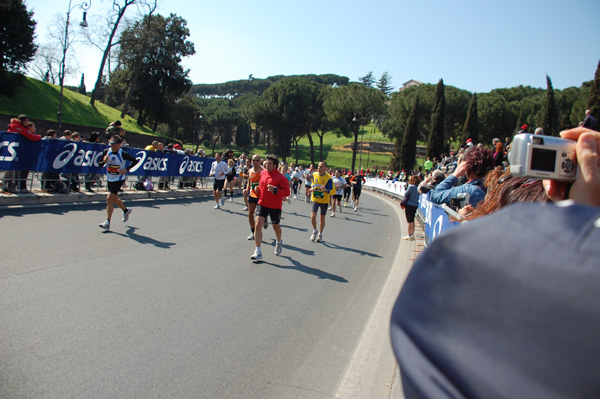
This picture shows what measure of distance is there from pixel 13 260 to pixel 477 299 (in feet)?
23.3

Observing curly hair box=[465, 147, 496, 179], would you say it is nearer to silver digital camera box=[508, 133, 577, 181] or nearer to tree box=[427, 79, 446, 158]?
silver digital camera box=[508, 133, 577, 181]

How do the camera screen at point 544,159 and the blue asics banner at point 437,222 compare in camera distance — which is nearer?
the camera screen at point 544,159

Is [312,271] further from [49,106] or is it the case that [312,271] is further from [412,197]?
[49,106]

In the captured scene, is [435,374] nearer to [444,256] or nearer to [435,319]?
[435,319]

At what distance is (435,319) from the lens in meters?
0.92

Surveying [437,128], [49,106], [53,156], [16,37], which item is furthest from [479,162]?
[437,128]

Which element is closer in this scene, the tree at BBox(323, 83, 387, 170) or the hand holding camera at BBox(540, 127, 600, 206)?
the hand holding camera at BBox(540, 127, 600, 206)

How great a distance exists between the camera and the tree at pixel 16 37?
32250mm

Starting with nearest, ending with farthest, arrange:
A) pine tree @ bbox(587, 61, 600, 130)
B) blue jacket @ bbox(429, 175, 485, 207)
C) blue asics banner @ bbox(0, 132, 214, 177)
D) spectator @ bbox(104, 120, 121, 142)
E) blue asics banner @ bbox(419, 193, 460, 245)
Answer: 1. blue jacket @ bbox(429, 175, 485, 207)
2. blue asics banner @ bbox(419, 193, 460, 245)
3. blue asics banner @ bbox(0, 132, 214, 177)
4. spectator @ bbox(104, 120, 121, 142)
5. pine tree @ bbox(587, 61, 600, 130)

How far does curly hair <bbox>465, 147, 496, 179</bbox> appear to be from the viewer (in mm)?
4023

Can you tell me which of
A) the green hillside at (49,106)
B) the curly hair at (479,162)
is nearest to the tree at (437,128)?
the green hillside at (49,106)

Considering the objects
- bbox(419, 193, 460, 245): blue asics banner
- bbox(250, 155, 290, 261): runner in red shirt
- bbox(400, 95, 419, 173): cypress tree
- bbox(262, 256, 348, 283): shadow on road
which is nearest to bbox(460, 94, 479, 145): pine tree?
bbox(400, 95, 419, 173): cypress tree

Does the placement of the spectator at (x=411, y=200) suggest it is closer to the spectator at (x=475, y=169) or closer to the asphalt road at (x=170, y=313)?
the asphalt road at (x=170, y=313)

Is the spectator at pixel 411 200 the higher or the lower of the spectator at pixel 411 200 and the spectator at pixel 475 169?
the lower
